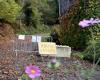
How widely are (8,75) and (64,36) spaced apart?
34.1 feet

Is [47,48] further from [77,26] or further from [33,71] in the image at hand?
[33,71]

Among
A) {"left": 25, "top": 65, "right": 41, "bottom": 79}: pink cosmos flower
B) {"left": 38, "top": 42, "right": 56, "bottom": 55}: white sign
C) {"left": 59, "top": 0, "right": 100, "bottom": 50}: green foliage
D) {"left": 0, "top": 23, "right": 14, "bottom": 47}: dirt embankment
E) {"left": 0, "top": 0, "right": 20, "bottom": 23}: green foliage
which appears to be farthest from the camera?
{"left": 0, "top": 23, "right": 14, "bottom": 47}: dirt embankment

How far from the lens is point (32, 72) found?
2914 millimetres

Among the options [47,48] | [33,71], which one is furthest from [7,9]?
[33,71]

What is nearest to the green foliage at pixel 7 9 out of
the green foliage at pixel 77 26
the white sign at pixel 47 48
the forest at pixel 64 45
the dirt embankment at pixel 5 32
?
the forest at pixel 64 45

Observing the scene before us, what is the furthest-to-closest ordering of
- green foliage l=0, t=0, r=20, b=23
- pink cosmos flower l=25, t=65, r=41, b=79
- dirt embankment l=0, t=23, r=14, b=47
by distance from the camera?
1. dirt embankment l=0, t=23, r=14, b=47
2. green foliage l=0, t=0, r=20, b=23
3. pink cosmos flower l=25, t=65, r=41, b=79

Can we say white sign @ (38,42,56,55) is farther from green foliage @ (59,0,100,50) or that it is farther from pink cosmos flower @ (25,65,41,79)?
pink cosmos flower @ (25,65,41,79)

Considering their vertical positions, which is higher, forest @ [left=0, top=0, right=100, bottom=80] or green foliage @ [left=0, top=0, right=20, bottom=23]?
green foliage @ [left=0, top=0, right=20, bottom=23]

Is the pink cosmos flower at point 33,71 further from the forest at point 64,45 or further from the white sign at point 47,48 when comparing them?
the white sign at point 47,48

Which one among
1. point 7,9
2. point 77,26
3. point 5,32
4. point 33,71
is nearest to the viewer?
point 33,71

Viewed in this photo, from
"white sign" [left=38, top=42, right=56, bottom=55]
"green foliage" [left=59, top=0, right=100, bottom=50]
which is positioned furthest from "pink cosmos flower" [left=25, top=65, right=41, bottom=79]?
"green foliage" [left=59, top=0, right=100, bottom=50]

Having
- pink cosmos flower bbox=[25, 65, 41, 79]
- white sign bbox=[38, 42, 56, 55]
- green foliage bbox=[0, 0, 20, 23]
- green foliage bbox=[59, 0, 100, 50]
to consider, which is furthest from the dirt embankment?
pink cosmos flower bbox=[25, 65, 41, 79]

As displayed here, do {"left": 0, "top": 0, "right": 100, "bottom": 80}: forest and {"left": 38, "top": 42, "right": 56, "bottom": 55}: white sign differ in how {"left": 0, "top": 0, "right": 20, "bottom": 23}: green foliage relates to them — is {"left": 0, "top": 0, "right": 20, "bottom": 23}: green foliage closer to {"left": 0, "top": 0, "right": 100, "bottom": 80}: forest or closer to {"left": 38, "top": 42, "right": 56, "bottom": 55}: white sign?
{"left": 0, "top": 0, "right": 100, "bottom": 80}: forest

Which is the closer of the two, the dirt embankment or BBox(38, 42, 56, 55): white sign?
BBox(38, 42, 56, 55): white sign
